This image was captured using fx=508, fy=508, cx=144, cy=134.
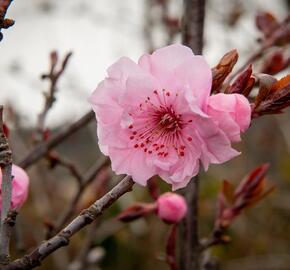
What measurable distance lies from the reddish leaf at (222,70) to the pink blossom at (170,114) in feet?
0.22

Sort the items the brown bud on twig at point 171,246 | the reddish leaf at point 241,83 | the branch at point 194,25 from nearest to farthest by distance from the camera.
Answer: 1. the reddish leaf at point 241,83
2. the brown bud on twig at point 171,246
3. the branch at point 194,25

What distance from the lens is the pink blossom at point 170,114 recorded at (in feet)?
2.85

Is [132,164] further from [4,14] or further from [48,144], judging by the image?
[48,144]

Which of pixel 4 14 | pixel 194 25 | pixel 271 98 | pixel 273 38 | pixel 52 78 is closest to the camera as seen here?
pixel 4 14

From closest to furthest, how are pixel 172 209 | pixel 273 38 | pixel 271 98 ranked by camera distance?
pixel 271 98
pixel 172 209
pixel 273 38

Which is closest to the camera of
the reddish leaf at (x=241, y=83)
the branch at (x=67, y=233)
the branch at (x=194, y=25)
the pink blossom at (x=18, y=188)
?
the branch at (x=67, y=233)

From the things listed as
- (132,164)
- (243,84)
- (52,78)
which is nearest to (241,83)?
(243,84)

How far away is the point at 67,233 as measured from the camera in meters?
0.86

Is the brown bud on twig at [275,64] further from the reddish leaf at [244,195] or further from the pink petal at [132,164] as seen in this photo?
the pink petal at [132,164]

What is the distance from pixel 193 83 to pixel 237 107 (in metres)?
0.09

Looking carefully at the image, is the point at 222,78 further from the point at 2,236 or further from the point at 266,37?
the point at 266,37

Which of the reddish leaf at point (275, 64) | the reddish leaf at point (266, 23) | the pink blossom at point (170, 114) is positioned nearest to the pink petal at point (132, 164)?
the pink blossom at point (170, 114)

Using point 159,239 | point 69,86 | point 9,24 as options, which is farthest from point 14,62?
point 9,24

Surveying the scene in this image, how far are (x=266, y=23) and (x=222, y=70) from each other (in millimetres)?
1051
